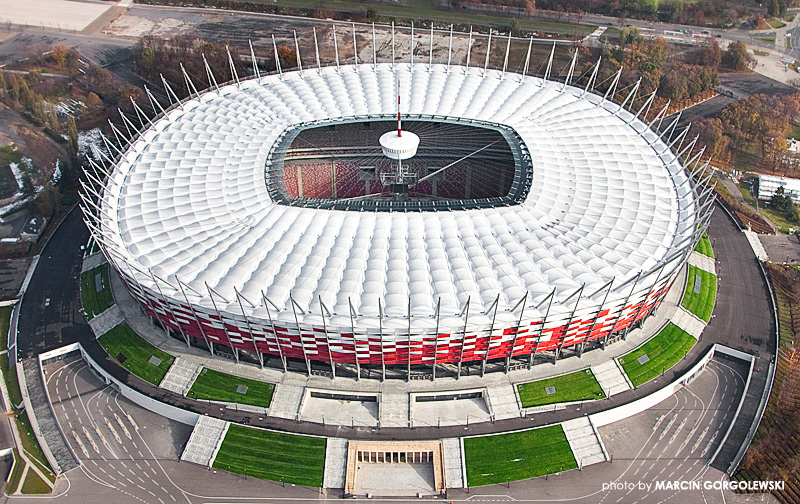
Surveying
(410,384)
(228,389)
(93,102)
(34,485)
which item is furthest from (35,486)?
(93,102)

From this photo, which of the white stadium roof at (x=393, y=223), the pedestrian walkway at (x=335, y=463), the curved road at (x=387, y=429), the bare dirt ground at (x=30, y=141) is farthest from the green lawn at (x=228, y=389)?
the bare dirt ground at (x=30, y=141)

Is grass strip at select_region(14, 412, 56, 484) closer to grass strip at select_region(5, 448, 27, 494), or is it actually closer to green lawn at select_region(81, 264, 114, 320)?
grass strip at select_region(5, 448, 27, 494)

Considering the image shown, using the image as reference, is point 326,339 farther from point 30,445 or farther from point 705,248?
point 705,248

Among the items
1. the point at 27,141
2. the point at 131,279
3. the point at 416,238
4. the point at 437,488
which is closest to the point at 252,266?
the point at 131,279

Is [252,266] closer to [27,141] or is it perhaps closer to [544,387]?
[544,387]

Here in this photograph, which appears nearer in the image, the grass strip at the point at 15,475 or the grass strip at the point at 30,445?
the grass strip at the point at 15,475

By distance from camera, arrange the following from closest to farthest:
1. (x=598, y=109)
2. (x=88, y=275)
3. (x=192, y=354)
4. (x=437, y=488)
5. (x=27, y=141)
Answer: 1. (x=437, y=488)
2. (x=192, y=354)
3. (x=88, y=275)
4. (x=598, y=109)
5. (x=27, y=141)

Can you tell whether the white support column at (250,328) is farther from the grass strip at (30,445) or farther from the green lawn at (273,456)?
the grass strip at (30,445)
